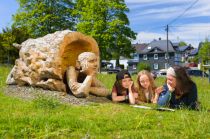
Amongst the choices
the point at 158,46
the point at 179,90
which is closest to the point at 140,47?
the point at 158,46

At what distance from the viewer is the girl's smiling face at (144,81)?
10.5m

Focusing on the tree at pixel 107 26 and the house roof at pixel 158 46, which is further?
the house roof at pixel 158 46

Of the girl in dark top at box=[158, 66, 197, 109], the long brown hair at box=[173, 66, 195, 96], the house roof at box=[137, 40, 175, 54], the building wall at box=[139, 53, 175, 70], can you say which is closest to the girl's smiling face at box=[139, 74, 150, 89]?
the girl in dark top at box=[158, 66, 197, 109]

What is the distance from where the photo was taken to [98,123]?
22.1ft

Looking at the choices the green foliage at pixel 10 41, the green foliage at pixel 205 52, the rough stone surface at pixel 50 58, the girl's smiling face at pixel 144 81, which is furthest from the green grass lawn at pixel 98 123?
the green foliage at pixel 205 52

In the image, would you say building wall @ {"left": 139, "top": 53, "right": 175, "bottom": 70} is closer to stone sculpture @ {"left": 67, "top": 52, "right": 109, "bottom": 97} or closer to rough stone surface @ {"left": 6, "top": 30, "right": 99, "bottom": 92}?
rough stone surface @ {"left": 6, "top": 30, "right": 99, "bottom": 92}

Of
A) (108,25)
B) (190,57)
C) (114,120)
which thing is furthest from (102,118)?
(190,57)

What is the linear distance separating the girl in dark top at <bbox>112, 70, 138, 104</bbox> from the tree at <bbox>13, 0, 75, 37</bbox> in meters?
41.5

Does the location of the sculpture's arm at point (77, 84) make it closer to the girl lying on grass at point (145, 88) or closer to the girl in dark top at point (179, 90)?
the girl lying on grass at point (145, 88)

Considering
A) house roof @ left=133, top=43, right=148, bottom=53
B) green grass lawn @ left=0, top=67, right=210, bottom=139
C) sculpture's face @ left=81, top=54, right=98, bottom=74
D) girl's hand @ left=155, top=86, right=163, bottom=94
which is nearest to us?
green grass lawn @ left=0, top=67, right=210, bottom=139

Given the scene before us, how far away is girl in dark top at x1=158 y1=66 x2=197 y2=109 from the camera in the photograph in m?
8.76

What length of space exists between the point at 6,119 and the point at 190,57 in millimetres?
108466

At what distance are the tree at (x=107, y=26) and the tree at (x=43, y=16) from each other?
160 cm

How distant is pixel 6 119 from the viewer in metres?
6.70
